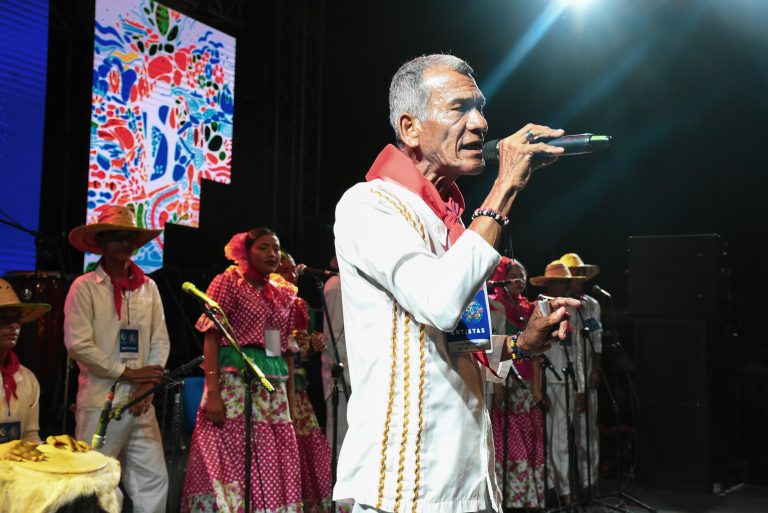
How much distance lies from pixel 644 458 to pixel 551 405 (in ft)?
3.82

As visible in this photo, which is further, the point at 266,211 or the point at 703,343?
the point at 266,211

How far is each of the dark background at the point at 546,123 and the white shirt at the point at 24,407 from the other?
3456 millimetres

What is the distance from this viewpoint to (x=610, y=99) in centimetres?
915

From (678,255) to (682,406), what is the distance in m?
1.38

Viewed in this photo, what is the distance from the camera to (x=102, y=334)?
4523 mm

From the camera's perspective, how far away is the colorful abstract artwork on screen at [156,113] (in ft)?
26.1

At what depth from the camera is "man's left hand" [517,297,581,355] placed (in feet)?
5.67

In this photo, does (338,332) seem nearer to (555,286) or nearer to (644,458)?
(555,286)

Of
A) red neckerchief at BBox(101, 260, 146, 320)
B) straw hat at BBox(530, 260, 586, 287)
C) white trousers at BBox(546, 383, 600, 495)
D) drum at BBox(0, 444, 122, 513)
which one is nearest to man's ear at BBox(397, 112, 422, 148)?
drum at BBox(0, 444, 122, 513)

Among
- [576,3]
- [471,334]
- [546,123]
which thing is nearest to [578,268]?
[546,123]

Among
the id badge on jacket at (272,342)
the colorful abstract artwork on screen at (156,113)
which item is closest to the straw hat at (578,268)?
the id badge on jacket at (272,342)

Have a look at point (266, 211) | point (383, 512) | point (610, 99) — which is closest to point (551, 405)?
point (610, 99)

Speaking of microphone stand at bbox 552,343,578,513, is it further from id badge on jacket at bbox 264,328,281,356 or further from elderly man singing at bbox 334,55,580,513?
elderly man singing at bbox 334,55,580,513

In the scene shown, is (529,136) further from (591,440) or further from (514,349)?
(591,440)
